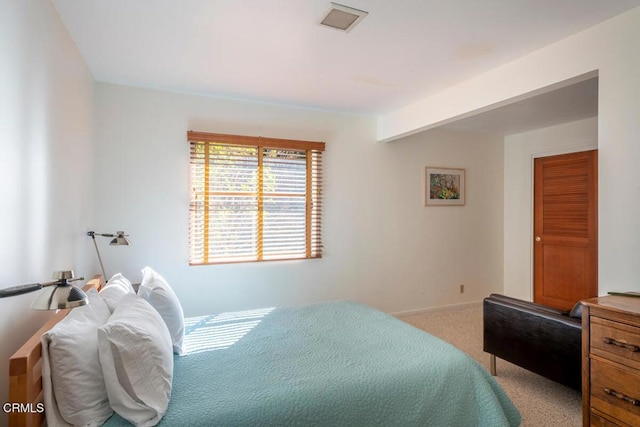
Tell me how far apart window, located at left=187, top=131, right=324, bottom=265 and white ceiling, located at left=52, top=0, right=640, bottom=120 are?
0.64 m

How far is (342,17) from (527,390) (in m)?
2.97

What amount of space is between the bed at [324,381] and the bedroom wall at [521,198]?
3545mm

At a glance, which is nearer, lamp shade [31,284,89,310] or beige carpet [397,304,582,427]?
lamp shade [31,284,89,310]

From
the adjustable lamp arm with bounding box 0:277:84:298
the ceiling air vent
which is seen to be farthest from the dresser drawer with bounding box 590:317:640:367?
the adjustable lamp arm with bounding box 0:277:84:298

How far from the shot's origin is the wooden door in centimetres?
422

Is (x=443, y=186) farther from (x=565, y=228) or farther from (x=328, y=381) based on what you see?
(x=328, y=381)

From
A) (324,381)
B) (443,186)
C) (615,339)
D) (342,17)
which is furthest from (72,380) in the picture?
(443,186)

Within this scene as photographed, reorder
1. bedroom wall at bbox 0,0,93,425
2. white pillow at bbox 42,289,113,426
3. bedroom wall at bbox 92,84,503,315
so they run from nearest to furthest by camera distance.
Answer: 1. white pillow at bbox 42,289,113,426
2. bedroom wall at bbox 0,0,93,425
3. bedroom wall at bbox 92,84,503,315

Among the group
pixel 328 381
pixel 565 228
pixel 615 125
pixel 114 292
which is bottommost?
pixel 328 381

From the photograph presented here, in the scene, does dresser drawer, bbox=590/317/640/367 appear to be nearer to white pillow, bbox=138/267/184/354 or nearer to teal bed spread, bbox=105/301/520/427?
teal bed spread, bbox=105/301/520/427

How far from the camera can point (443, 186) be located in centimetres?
482

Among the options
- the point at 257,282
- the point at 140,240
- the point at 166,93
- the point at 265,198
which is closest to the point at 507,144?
the point at 265,198

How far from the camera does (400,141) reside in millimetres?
4527

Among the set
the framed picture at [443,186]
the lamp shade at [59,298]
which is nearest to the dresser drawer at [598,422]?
the lamp shade at [59,298]
